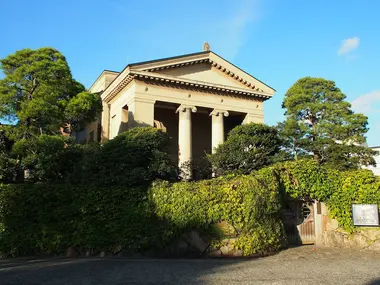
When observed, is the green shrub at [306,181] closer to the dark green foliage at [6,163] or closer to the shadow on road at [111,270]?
the shadow on road at [111,270]

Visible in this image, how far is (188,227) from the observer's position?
39.9ft

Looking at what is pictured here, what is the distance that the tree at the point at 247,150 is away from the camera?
19.7 m

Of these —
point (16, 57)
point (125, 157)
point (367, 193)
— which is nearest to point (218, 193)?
point (125, 157)

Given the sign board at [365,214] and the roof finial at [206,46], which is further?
the roof finial at [206,46]

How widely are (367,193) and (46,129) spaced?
16.0 meters

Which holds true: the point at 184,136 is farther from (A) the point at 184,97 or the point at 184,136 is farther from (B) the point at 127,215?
(B) the point at 127,215

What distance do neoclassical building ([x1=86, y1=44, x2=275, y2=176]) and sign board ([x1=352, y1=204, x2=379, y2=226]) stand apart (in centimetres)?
1119

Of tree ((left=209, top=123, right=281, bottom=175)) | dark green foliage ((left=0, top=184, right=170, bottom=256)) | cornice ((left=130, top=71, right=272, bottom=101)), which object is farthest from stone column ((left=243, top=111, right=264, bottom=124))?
dark green foliage ((left=0, top=184, right=170, bottom=256))

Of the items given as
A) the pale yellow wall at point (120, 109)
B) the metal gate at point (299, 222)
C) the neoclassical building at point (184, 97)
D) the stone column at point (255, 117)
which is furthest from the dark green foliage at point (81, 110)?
the stone column at point (255, 117)

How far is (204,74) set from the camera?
2811 centimetres

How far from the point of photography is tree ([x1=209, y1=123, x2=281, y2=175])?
1966 centimetres

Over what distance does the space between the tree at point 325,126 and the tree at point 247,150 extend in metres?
7.24

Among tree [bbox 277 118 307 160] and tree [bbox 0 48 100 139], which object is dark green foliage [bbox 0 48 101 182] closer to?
tree [bbox 0 48 100 139]

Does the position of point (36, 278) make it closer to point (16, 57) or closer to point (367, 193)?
point (367, 193)
